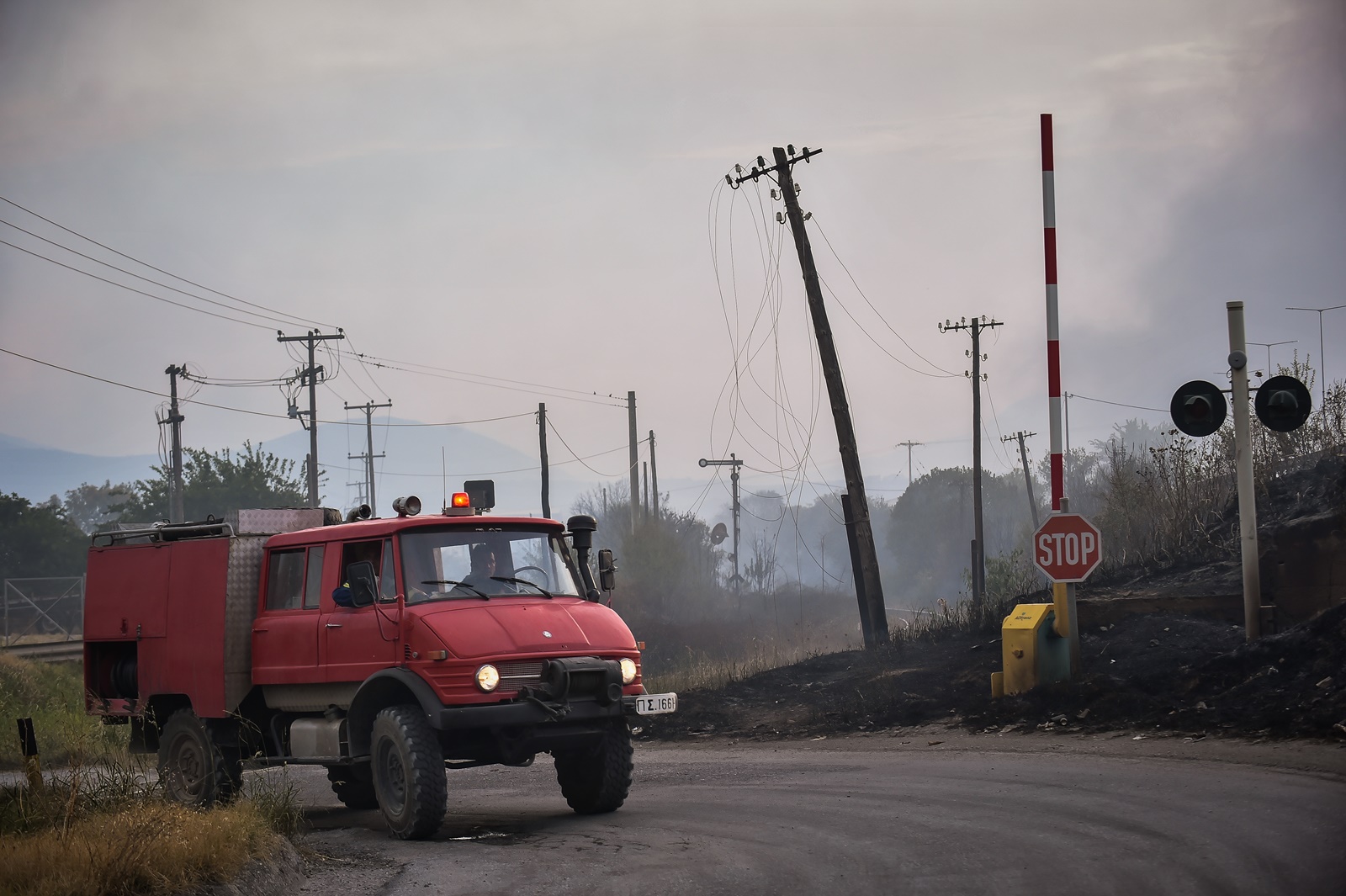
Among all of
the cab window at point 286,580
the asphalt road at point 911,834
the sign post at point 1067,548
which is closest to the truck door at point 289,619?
the cab window at point 286,580

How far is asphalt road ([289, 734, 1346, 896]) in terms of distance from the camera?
23.6 ft

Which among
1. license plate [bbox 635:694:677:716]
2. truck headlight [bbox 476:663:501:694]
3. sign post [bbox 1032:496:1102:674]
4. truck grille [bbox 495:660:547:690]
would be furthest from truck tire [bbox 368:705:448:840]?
sign post [bbox 1032:496:1102:674]

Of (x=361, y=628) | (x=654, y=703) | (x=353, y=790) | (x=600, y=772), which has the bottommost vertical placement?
(x=353, y=790)

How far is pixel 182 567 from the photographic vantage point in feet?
38.6

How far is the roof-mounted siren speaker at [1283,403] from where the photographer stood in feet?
46.1

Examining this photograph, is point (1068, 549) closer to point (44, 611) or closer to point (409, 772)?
point (409, 772)

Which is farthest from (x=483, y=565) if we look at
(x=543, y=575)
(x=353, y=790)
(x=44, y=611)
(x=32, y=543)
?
(x=32, y=543)

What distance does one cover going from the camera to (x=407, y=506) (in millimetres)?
10789

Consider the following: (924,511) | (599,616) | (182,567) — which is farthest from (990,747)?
(924,511)

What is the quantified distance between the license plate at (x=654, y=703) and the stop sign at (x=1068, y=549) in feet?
19.5

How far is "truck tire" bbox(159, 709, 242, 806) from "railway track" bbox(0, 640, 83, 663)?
2795 centimetres

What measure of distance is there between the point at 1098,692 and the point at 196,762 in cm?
951

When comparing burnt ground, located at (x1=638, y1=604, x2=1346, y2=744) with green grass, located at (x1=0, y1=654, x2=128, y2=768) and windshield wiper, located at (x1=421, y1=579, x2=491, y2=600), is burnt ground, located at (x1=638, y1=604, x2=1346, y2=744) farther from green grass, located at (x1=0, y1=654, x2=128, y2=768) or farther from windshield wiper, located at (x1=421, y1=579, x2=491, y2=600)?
green grass, located at (x1=0, y1=654, x2=128, y2=768)

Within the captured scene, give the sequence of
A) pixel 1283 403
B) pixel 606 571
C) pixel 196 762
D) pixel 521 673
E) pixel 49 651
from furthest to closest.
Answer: pixel 49 651 → pixel 1283 403 → pixel 196 762 → pixel 606 571 → pixel 521 673
